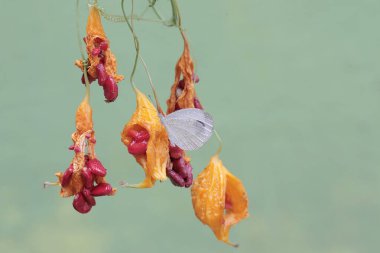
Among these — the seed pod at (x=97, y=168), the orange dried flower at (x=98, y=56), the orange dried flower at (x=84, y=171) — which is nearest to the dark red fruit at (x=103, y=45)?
the orange dried flower at (x=98, y=56)

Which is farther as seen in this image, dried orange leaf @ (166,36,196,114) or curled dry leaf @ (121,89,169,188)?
dried orange leaf @ (166,36,196,114)

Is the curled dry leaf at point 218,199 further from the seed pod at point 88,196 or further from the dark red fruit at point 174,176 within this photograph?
the seed pod at point 88,196

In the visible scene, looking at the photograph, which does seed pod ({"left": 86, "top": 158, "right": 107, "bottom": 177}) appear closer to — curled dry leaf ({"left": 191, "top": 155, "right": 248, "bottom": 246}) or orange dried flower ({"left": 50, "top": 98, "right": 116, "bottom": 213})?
orange dried flower ({"left": 50, "top": 98, "right": 116, "bottom": 213})

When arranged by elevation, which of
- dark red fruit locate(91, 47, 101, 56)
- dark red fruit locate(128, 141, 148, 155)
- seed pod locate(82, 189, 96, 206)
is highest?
dark red fruit locate(91, 47, 101, 56)

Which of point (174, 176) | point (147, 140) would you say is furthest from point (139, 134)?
point (174, 176)

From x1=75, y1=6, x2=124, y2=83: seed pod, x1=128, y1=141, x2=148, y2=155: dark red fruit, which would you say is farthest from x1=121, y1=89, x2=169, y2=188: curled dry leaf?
x1=75, y1=6, x2=124, y2=83: seed pod

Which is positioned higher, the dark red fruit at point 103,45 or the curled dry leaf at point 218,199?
the dark red fruit at point 103,45

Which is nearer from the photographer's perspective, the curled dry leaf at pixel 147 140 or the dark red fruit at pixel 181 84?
the curled dry leaf at pixel 147 140

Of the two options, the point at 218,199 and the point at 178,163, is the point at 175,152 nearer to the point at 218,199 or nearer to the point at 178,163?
the point at 178,163
